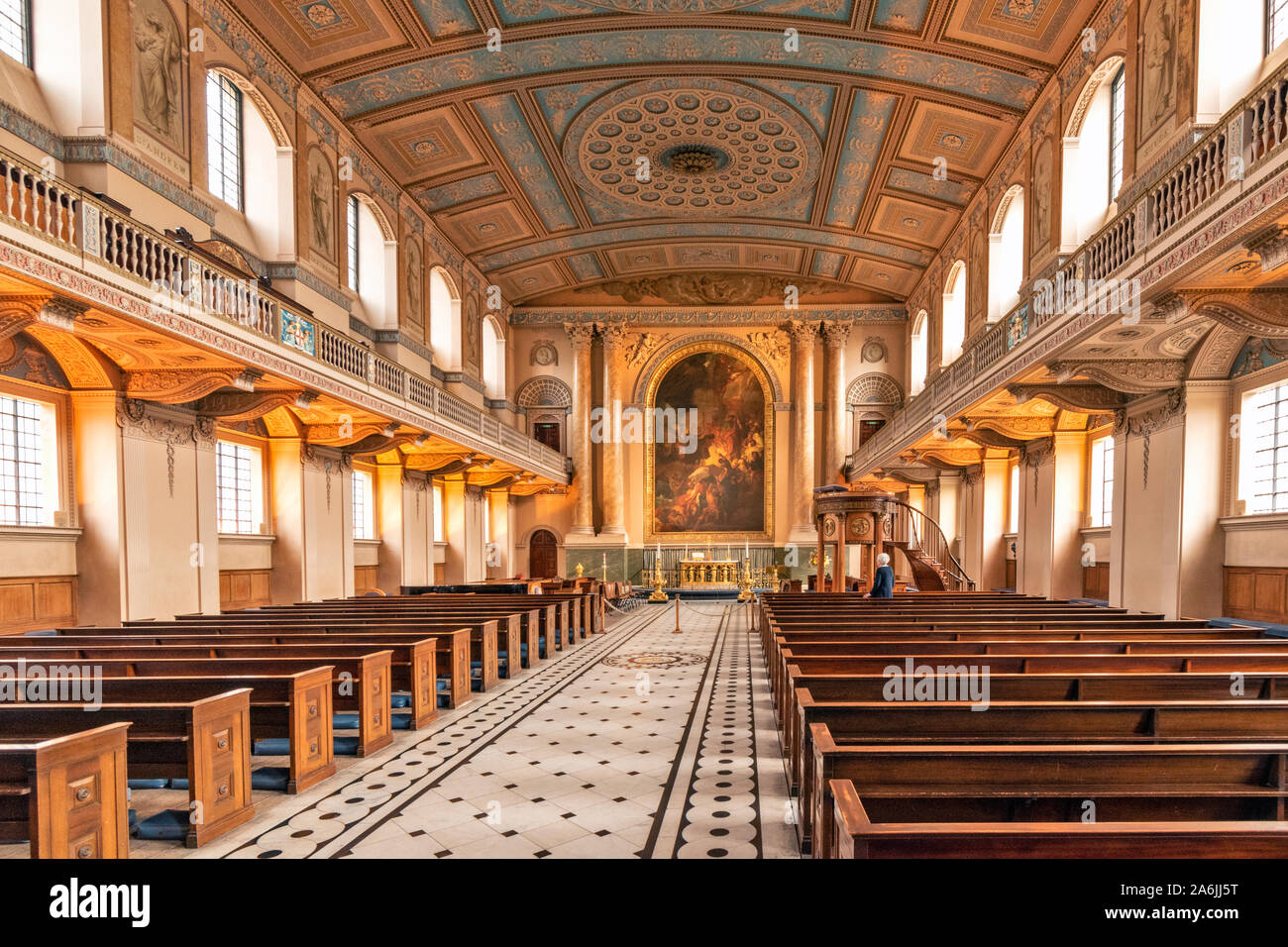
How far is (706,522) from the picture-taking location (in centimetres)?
2752

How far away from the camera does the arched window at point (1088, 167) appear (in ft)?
41.3

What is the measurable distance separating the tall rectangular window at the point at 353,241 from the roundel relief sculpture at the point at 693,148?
5179 mm

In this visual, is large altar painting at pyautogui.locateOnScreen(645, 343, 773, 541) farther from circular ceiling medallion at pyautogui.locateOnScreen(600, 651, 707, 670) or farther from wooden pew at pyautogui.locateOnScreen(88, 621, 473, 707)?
wooden pew at pyautogui.locateOnScreen(88, 621, 473, 707)

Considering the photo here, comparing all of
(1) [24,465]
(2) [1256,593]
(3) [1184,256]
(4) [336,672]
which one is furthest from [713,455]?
(4) [336,672]

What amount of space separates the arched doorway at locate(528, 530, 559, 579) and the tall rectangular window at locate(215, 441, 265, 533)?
1447 cm

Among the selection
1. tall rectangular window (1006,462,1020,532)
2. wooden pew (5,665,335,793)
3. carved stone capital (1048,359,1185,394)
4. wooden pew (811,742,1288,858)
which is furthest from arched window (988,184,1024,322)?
wooden pew (5,665,335,793)

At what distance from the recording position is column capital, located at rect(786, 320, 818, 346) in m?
27.0

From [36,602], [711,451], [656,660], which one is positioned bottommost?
[656,660]

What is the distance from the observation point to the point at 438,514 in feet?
74.9

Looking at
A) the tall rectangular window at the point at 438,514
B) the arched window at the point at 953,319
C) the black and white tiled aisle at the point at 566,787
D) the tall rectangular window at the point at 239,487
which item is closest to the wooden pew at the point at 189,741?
the black and white tiled aisle at the point at 566,787

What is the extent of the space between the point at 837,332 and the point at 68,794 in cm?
2620

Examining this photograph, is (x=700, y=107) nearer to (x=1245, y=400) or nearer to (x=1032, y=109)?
(x=1032, y=109)

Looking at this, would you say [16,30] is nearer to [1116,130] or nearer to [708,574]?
[1116,130]

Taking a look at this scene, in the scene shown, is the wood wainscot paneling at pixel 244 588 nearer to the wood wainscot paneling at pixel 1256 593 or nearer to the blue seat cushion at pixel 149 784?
the blue seat cushion at pixel 149 784
